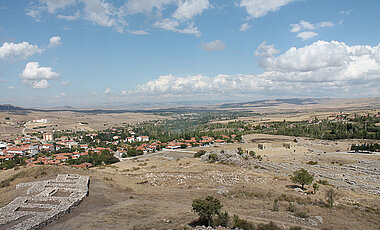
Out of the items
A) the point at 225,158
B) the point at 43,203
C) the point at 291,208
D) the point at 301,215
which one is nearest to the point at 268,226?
the point at 301,215

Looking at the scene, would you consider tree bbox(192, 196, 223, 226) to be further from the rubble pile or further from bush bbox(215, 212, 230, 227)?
the rubble pile

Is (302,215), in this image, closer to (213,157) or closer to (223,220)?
(223,220)

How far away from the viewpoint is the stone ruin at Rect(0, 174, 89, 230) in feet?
48.4

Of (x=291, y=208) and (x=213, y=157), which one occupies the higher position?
(x=291, y=208)

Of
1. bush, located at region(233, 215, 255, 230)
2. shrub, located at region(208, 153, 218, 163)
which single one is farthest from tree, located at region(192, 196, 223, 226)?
shrub, located at region(208, 153, 218, 163)

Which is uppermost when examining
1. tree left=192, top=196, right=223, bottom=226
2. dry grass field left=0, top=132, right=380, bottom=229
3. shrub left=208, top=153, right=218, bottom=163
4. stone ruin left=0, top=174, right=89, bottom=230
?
tree left=192, top=196, right=223, bottom=226

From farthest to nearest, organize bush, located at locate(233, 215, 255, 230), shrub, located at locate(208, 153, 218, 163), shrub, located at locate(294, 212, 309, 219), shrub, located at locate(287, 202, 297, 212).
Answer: shrub, located at locate(208, 153, 218, 163)
shrub, located at locate(287, 202, 297, 212)
shrub, located at locate(294, 212, 309, 219)
bush, located at locate(233, 215, 255, 230)

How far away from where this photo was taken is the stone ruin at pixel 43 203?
48.4 ft

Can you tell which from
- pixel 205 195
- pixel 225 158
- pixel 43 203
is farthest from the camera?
pixel 225 158

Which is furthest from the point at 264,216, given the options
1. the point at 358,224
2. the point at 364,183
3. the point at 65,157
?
the point at 65,157

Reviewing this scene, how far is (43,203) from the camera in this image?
18.5 meters

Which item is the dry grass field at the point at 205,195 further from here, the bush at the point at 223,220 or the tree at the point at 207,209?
the bush at the point at 223,220

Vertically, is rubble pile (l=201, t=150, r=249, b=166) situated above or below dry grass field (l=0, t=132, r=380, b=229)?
below

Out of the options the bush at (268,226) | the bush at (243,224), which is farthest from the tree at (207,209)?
the bush at (268,226)
